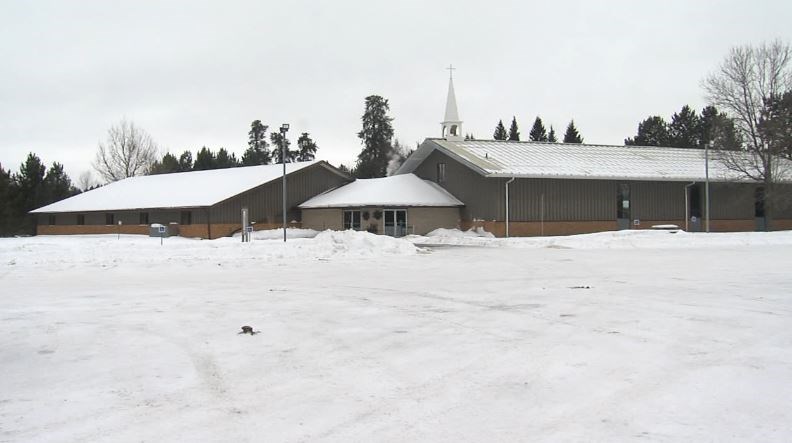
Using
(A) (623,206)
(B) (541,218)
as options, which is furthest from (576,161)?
(B) (541,218)

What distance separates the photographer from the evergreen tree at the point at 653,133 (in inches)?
3344

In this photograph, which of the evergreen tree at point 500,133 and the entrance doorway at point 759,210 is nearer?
the entrance doorway at point 759,210

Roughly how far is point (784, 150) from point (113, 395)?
4762cm

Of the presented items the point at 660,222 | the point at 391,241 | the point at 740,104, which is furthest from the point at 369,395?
the point at 740,104

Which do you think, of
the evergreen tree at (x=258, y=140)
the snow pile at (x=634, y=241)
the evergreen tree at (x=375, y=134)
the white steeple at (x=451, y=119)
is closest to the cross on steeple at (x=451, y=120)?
the white steeple at (x=451, y=119)

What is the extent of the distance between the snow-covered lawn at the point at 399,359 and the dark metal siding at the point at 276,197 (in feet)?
86.0

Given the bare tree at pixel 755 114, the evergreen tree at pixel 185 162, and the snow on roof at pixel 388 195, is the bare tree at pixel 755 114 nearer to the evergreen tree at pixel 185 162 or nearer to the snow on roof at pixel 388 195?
the snow on roof at pixel 388 195

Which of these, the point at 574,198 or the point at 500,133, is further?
the point at 500,133

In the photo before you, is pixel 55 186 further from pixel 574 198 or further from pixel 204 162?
pixel 574 198

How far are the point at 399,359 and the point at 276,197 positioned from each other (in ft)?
126

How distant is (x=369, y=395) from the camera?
20.2 feet

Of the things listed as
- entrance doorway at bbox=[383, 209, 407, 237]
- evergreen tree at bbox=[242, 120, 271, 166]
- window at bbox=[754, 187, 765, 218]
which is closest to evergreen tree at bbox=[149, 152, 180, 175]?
evergreen tree at bbox=[242, 120, 271, 166]

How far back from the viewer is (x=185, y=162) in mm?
86625

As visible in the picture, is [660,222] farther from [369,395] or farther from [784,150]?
[369,395]
